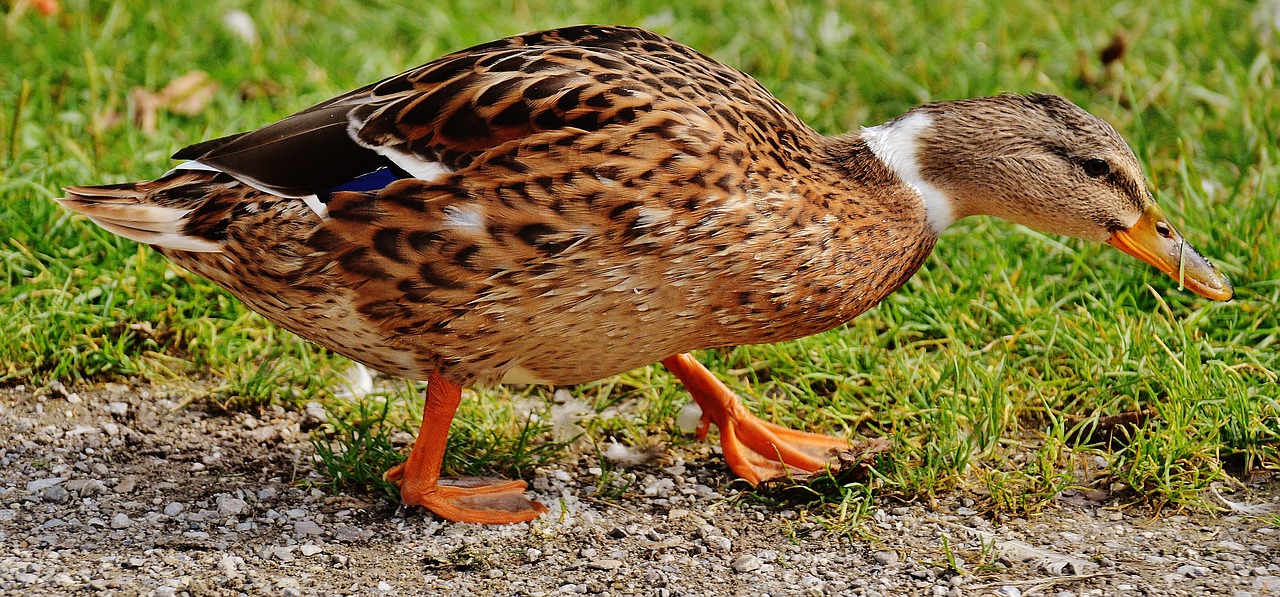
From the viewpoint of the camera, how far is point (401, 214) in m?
3.52

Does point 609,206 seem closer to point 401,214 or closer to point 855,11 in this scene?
point 401,214

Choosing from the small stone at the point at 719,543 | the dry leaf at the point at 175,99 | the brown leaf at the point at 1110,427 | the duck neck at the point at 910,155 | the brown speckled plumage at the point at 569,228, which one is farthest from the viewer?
the dry leaf at the point at 175,99

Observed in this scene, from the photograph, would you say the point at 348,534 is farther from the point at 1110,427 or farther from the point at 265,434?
the point at 1110,427

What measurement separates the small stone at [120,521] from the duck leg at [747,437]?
1.65 meters

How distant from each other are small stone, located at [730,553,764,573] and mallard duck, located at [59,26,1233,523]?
41cm

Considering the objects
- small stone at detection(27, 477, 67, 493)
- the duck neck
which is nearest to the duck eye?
the duck neck

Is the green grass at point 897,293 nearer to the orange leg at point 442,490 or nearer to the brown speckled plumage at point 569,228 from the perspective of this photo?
the orange leg at point 442,490

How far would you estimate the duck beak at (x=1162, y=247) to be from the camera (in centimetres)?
392

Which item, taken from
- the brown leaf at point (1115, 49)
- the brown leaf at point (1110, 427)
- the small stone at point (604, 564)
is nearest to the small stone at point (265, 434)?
the small stone at point (604, 564)

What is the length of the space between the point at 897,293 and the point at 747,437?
101 centimetres

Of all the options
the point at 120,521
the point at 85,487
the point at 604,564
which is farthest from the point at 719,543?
the point at 85,487


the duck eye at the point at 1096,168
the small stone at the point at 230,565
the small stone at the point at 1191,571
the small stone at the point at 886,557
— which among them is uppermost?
the duck eye at the point at 1096,168

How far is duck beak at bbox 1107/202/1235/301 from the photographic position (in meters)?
3.92

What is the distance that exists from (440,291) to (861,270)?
1111mm
